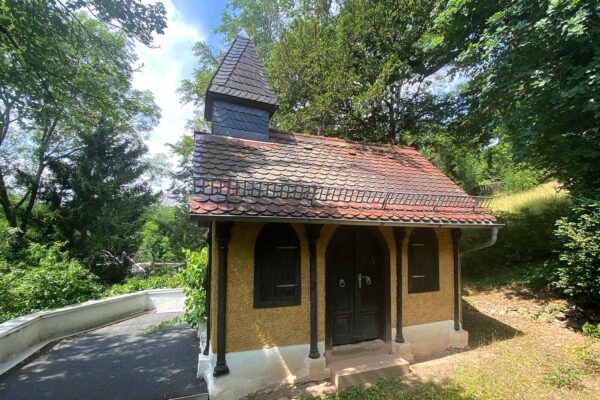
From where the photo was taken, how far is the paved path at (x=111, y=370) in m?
3.99

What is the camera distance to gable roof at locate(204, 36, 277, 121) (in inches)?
246

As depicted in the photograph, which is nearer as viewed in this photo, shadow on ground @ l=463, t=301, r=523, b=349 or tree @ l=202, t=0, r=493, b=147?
shadow on ground @ l=463, t=301, r=523, b=349

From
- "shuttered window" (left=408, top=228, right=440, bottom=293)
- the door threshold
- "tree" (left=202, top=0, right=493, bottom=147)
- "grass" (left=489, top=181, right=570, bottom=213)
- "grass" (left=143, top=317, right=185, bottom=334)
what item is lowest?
"grass" (left=143, top=317, right=185, bottom=334)

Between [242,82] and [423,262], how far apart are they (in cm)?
561

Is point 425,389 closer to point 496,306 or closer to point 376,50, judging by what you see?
point 496,306

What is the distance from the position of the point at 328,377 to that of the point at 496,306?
5.80 metres

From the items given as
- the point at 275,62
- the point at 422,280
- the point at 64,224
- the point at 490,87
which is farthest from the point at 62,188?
the point at 490,87

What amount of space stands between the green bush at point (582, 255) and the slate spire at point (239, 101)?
272 inches

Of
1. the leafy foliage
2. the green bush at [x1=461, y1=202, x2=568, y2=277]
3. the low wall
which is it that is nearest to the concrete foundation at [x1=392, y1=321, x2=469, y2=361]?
the green bush at [x1=461, y1=202, x2=568, y2=277]

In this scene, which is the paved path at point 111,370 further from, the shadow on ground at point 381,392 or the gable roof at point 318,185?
the gable roof at point 318,185

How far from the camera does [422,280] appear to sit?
18.1 feet

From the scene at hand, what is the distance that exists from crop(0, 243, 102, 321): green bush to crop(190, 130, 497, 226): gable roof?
558 centimetres

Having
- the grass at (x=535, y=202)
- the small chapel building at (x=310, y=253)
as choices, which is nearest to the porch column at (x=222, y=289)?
the small chapel building at (x=310, y=253)

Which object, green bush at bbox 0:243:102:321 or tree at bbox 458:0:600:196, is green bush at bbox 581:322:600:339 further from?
green bush at bbox 0:243:102:321
